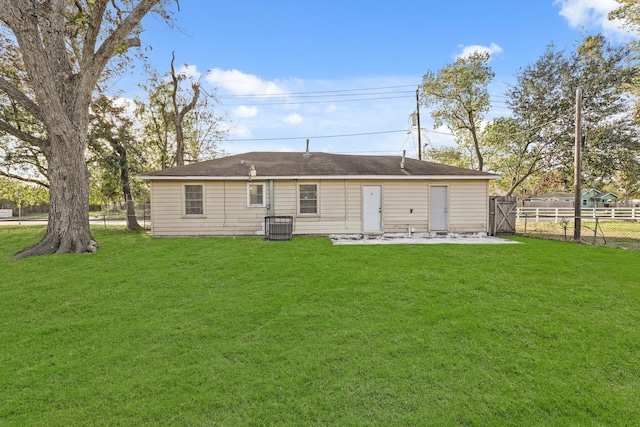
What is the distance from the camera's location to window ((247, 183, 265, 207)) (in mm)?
11344

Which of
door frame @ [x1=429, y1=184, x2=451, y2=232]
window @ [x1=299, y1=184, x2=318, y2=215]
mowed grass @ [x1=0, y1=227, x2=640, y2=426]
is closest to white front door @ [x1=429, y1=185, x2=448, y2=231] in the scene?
door frame @ [x1=429, y1=184, x2=451, y2=232]

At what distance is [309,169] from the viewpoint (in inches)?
465

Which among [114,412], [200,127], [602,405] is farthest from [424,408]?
[200,127]

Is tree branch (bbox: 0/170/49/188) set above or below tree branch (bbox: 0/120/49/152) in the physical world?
below

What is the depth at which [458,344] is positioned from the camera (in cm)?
352

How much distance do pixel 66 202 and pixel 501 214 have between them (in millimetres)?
15813

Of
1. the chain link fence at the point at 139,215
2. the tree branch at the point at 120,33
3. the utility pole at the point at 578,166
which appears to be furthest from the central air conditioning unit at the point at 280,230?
the utility pole at the point at 578,166

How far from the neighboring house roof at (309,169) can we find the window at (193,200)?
533mm

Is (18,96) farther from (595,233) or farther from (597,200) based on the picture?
(597,200)

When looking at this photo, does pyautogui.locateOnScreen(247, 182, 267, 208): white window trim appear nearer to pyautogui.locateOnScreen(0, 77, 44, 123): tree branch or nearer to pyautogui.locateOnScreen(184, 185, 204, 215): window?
pyautogui.locateOnScreen(184, 185, 204, 215): window

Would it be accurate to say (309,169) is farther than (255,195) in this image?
Yes

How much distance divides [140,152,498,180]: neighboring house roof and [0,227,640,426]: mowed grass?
5236mm

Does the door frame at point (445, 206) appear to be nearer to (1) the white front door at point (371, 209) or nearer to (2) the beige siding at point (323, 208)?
(2) the beige siding at point (323, 208)

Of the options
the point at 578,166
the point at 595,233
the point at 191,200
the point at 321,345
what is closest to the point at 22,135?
the point at 191,200
